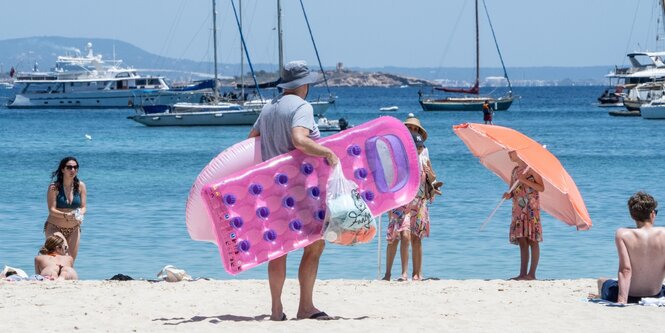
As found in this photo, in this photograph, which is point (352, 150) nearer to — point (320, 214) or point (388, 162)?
point (388, 162)

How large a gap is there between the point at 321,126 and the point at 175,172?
18788mm

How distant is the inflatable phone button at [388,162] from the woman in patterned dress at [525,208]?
2.55 metres

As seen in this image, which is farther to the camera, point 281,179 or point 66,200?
point 66,200

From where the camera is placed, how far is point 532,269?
36.0ft

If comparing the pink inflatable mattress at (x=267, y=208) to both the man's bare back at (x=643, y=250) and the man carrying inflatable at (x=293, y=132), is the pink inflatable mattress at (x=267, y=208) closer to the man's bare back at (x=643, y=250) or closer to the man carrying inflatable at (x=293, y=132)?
the man carrying inflatable at (x=293, y=132)

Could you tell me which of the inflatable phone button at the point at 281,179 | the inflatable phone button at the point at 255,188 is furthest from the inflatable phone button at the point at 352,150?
the inflatable phone button at the point at 255,188

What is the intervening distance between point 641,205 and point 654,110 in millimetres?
55647

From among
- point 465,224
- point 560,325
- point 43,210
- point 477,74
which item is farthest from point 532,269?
point 477,74

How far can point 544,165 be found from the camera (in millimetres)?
10586

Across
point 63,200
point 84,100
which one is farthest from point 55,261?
point 84,100

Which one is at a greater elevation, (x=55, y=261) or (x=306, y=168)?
(x=306, y=168)

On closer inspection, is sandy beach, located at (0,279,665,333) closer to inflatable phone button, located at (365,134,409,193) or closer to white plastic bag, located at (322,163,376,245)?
white plastic bag, located at (322,163,376,245)

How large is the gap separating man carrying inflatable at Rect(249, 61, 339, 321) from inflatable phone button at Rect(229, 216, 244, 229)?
37 cm

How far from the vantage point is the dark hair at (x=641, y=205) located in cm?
829
